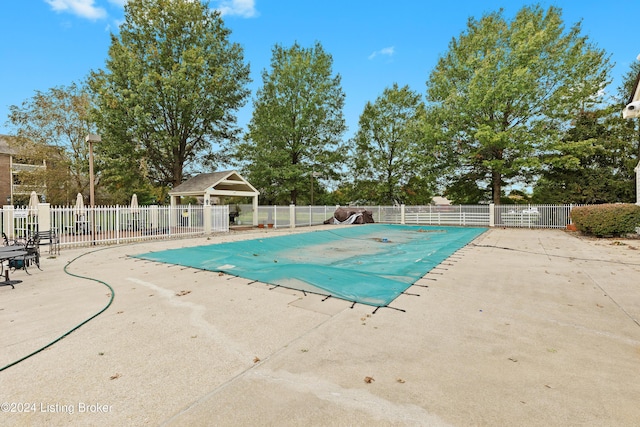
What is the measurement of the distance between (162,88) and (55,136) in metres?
8.15

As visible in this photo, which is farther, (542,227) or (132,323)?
(542,227)

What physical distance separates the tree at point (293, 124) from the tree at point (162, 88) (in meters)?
3.27

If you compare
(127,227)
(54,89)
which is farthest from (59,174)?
(127,227)

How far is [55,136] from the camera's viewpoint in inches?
776

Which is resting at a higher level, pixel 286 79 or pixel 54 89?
pixel 286 79

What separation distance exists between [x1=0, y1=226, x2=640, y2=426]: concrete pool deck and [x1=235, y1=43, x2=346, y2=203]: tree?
21.4m

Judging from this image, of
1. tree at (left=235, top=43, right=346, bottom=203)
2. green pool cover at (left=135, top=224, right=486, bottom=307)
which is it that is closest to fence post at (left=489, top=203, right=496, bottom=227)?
green pool cover at (left=135, top=224, right=486, bottom=307)

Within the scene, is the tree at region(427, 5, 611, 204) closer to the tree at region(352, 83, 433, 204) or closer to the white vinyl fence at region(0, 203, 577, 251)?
the white vinyl fence at region(0, 203, 577, 251)

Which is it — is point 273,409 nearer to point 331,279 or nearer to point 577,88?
point 331,279

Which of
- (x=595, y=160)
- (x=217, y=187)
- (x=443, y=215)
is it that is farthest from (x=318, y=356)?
(x=595, y=160)

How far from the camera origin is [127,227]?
11.1 metres

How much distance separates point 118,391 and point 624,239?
637 inches

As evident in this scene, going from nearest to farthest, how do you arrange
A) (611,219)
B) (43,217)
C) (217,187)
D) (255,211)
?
(43,217), (611,219), (217,187), (255,211)

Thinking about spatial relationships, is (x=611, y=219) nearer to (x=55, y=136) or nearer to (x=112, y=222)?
(x=112, y=222)
